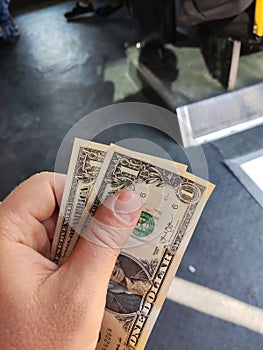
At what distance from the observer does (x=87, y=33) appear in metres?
2.01

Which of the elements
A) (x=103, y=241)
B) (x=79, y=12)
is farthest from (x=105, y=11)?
(x=103, y=241)

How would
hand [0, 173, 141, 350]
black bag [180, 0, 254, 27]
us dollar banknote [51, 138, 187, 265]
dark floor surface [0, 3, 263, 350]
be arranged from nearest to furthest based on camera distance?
1. hand [0, 173, 141, 350]
2. us dollar banknote [51, 138, 187, 265]
3. dark floor surface [0, 3, 263, 350]
4. black bag [180, 0, 254, 27]

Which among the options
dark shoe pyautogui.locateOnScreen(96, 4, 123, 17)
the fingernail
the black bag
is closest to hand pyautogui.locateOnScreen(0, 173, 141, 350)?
the fingernail

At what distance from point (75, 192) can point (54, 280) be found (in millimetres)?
159

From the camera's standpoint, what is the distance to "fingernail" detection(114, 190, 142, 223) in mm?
571

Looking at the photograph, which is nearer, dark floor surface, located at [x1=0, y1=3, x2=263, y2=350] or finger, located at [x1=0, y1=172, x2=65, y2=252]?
finger, located at [x1=0, y1=172, x2=65, y2=252]

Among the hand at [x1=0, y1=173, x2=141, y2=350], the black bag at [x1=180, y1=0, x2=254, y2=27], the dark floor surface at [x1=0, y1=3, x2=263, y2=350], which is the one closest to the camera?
the hand at [x1=0, y1=173, x2=141, y2=350]

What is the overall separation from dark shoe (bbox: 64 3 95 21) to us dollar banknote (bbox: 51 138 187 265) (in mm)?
1563

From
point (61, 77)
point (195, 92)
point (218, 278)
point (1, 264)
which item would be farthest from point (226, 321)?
point (61, 77)

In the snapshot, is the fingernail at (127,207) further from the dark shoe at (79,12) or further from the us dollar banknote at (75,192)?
the dark shoe at (79,12)

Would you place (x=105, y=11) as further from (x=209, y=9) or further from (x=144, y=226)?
(x=144, y=226)

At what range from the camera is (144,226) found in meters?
0.66

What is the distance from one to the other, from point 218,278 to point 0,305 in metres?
0.66

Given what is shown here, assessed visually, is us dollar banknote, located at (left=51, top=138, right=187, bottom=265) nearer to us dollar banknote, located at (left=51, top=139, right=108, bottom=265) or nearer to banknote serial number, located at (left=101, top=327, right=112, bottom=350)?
us dollar banknote, located at (left=51, top=139, right=108, bottom=265)
